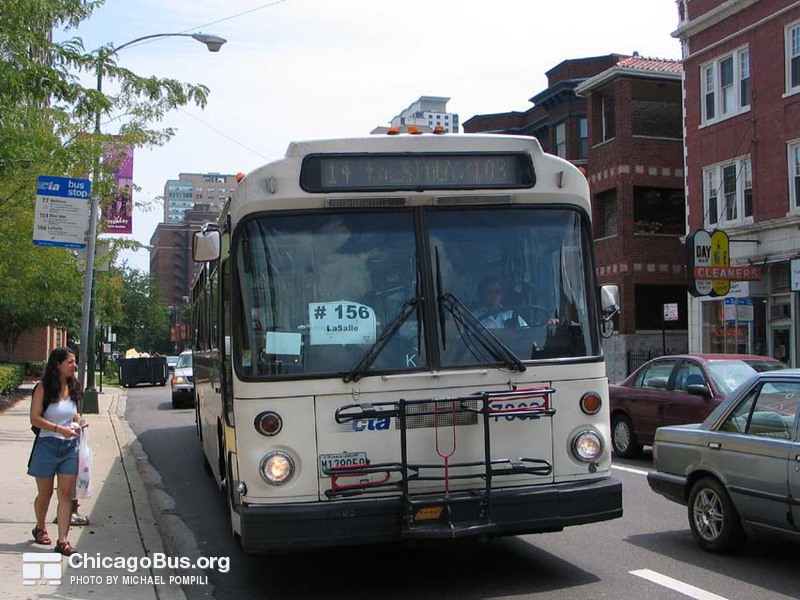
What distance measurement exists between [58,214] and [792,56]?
21570 mm

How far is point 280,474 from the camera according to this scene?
19.5 feet

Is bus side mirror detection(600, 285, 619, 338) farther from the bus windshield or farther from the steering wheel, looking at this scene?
the steering wheel

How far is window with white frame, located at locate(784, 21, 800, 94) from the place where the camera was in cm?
2514

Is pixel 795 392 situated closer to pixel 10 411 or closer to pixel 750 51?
pixel 10 411

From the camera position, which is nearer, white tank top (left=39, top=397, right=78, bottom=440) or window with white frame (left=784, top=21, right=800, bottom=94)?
white tank top (left=39, top=397, right=78, bottom=440)

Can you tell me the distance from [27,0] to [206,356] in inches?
215

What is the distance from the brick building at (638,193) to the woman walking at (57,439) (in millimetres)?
29408

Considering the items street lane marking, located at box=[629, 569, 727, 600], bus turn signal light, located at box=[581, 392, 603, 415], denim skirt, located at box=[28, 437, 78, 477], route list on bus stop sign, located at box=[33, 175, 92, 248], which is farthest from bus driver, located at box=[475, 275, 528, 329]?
route list on bus stop sign, located at box=[33, 175, 92, 248]

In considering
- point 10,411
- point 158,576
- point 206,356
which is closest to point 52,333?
point 10,411

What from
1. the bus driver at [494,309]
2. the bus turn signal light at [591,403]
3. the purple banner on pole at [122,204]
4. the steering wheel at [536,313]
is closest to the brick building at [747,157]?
the purple banner on pole at [122,204]

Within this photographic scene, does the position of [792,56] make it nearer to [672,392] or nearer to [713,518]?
[672,392]

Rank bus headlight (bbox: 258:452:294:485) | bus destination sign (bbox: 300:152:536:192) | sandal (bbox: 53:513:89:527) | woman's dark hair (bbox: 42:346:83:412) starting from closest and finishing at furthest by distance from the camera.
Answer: bus headlight (bbox: 258:452:294:485), bus destination sign (bbox: 300:152:536:192), woman's dark hair (bbox: 42:346:83:412), sandal (bbox: 53:513:89:527)

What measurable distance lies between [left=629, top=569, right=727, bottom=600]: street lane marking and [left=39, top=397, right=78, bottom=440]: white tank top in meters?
4.78

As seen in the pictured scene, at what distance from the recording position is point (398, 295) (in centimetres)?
630
